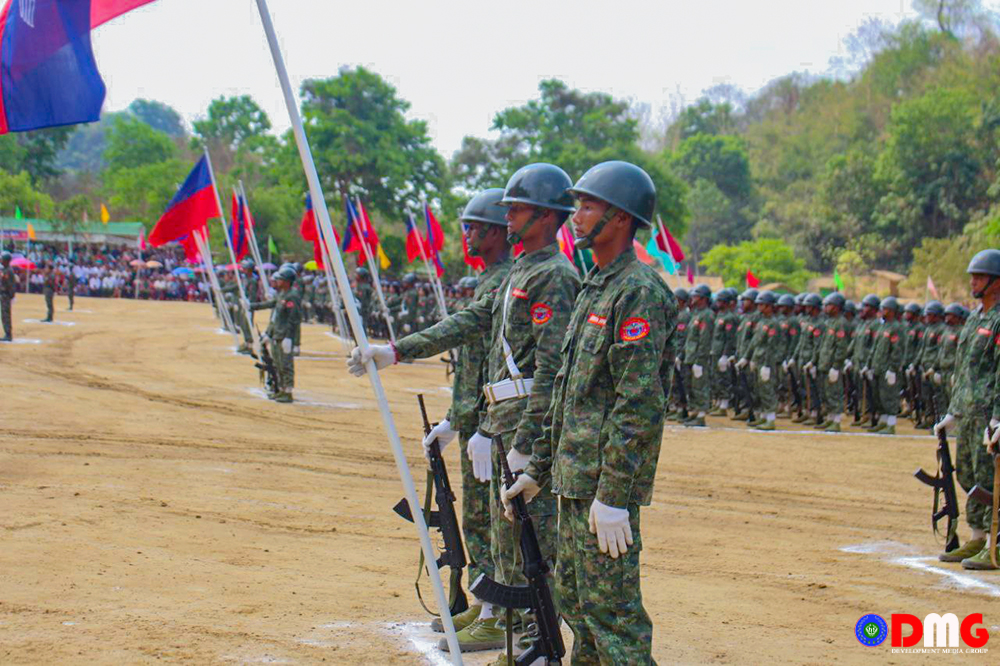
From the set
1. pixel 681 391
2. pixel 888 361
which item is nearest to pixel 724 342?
pixel 681 391

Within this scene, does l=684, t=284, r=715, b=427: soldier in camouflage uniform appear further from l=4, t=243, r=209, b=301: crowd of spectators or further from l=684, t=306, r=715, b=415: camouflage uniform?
l=4, t=243, r=209, b=301: crowd of spectators

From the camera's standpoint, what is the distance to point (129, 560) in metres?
7.25

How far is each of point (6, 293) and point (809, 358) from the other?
670 inches

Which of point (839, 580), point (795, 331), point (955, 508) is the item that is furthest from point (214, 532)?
point (795, 331)

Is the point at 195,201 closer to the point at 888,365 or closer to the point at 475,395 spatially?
the point at 475,395

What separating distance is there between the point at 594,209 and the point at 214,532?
4.84m

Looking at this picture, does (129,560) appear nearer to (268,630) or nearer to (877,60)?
(268,630)

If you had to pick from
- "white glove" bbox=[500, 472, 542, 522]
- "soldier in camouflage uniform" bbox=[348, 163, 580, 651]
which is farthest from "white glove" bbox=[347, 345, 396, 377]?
"white glove" bbox=[500, 472, 542, 522]

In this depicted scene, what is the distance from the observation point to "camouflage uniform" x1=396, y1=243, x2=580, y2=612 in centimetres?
523

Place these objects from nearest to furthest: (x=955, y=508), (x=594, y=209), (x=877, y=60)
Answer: (x=594, y=209) < (x=955, y=508) < (x=877, y=60)

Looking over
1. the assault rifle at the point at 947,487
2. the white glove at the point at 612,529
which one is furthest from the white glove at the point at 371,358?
the assault rifle at the point at 947,487

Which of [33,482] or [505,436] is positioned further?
[33,482]

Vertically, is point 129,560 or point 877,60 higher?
point 877,60

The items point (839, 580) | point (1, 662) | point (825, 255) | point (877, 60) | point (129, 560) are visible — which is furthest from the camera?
point (877, 60)
